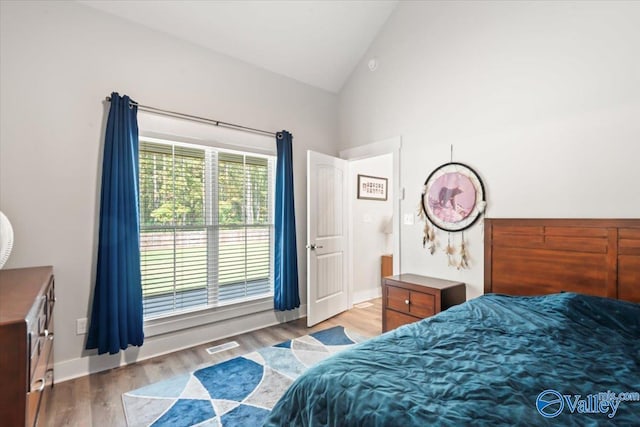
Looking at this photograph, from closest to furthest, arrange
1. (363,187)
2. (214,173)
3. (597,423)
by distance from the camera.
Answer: (597,423) → (214,173) → (363,187)

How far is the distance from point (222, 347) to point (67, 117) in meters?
2.35

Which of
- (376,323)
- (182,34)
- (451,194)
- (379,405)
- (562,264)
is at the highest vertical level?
(182,34)

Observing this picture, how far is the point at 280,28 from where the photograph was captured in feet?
10.4

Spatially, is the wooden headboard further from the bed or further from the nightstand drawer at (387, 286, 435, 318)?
the nightstand drawer at (387, 286, 435, 318)

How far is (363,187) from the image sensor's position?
180 inches

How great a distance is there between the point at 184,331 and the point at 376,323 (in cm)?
207

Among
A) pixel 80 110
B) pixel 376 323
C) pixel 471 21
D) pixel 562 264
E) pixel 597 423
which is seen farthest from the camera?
pixel 376 323

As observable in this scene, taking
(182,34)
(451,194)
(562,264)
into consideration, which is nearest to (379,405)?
(562,264)

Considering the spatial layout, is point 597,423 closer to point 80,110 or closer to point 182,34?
point 80,110

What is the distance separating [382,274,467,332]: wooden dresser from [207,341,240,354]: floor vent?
1.50 m

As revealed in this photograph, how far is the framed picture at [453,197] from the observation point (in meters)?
2.72

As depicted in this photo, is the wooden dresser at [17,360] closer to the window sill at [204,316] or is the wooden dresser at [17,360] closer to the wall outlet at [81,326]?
the wall outlet at [81,326]

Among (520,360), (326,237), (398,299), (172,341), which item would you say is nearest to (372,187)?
(326,237)

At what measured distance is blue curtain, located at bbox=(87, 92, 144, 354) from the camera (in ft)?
7.80
